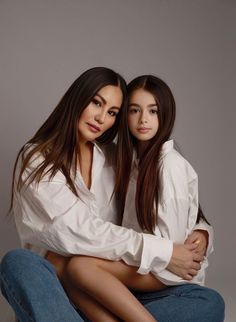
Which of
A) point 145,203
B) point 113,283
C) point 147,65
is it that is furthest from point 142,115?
point 147,65

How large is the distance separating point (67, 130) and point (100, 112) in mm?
149

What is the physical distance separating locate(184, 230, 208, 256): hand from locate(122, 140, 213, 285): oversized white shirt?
0.07 feet

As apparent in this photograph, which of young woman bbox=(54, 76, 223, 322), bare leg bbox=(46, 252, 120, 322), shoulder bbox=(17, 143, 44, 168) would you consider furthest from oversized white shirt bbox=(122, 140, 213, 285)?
shoulder bbox=(17, 143, 44, 168)

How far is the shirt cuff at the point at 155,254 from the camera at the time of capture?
6.70 feet

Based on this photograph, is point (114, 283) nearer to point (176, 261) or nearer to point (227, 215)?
point (176, 261)

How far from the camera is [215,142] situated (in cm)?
369

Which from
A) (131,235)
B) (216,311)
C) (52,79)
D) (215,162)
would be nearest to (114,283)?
(131,235)

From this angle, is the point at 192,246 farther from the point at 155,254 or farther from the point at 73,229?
the point at 73,229

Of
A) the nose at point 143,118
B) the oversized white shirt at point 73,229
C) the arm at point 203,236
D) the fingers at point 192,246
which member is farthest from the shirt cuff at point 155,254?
the nose at point 143,118

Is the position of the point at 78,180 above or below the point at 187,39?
below

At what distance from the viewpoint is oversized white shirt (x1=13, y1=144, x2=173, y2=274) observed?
6.77ft

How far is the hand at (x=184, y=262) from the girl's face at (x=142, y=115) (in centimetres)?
49

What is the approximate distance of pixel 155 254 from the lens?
2053mm

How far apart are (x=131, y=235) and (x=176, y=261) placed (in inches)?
7.4
